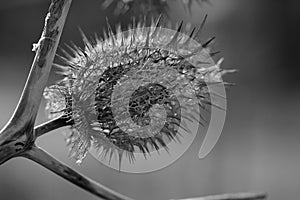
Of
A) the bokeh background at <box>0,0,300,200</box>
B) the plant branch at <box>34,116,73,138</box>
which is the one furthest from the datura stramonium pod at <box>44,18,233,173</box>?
the bokeh background at <box>0,0,300,200</box>

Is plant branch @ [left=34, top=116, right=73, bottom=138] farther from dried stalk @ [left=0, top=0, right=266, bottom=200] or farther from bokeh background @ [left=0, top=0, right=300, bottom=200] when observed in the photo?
bokeh background @ [left=0, top=0, right=300, bottom=200]

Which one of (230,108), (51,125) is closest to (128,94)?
(51,125)

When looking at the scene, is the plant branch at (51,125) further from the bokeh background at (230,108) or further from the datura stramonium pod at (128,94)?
the bokeh background at (230,108)

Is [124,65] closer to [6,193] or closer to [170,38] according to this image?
[170,38]

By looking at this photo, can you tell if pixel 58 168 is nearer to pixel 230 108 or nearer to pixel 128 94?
→ pixel 128 94

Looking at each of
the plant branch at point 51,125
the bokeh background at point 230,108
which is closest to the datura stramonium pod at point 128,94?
the plant branch at point 51,125

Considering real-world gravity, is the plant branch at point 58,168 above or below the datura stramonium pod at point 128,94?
below

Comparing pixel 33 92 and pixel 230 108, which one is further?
pixel 230 108
